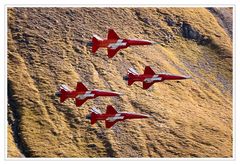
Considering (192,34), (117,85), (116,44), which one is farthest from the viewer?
(192,34)

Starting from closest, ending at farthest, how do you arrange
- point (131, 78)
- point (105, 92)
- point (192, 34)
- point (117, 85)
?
1. point (105, 92)
2. point (131, 78)
3. point (117, 85)
4. point (192, 34)

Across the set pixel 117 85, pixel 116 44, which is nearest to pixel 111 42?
pixel 116 44

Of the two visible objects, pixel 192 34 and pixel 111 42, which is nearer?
→ pixel 111 42

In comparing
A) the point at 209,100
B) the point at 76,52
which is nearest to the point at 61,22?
the point at 76,52

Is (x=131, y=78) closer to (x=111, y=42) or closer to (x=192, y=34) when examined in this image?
(x=111, y=42)

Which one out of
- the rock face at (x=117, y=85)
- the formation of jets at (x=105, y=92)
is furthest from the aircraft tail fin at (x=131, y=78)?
the rock face at (x=117, y=85)

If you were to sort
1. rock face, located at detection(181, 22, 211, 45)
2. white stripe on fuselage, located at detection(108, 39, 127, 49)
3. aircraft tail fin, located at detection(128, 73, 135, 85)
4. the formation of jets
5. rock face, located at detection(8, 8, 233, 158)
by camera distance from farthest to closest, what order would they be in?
rock face, located at detection(181, 22, 211, 45), rock face, located at detection(8, 8, 233, 158), aircraft tail fin, located at detection(128, 73, 135, 85), the formation of jets, white stripe on fuselage, located at detection(108, 39, 127, 49)

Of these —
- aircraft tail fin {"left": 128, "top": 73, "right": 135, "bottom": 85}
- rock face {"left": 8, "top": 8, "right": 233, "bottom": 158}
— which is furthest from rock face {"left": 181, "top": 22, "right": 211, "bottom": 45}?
aircraft tail fin {"left": 128, "top": 73, "right": 135, "bottom": 85}

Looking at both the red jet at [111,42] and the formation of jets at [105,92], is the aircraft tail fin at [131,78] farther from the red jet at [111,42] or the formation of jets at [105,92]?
the red jet at [111,42]

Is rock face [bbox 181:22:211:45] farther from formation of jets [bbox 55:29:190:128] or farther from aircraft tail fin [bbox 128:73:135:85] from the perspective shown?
aircraft tail fin [bbox 128:73:135:85]
